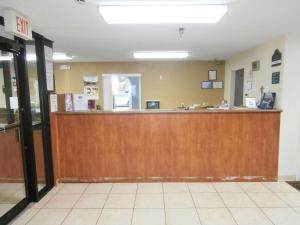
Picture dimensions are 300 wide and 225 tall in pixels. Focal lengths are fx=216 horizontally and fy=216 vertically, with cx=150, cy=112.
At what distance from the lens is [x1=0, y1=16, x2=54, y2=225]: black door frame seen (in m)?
2.48

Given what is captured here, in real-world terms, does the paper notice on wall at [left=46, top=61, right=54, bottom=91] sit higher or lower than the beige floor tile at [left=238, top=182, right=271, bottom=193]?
higher

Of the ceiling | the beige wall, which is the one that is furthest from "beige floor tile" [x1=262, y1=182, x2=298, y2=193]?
the beige wall

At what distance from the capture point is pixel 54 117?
3215 millimetres

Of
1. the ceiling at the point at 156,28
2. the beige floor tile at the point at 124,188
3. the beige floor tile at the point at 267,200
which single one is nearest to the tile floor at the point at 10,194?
the beige floor tile at the point at 124,188

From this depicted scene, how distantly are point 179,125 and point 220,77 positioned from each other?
368 cm

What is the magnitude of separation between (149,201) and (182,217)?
1.72 feet

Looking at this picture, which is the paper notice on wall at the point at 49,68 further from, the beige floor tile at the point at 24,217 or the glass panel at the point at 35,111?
the beige floor tile at the point at 24,217

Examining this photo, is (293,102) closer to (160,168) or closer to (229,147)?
(229,147)

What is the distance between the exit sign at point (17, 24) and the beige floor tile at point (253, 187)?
3.46m

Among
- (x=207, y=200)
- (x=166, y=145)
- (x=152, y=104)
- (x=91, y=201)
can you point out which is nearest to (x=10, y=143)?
(x=91, y=201)

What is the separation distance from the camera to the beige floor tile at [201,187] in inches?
123

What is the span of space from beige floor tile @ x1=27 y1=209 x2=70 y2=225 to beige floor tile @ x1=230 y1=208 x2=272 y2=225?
1.98 meters

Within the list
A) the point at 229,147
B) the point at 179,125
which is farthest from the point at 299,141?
the point at 179,125

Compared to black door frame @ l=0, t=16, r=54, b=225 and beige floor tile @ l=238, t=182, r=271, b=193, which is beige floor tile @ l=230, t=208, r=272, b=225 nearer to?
beige floor tile @ l=238, t=182, r=271, b=193
